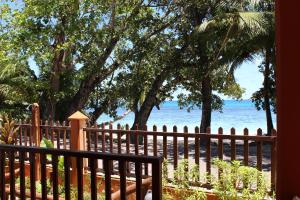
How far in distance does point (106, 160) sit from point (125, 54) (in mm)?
14647

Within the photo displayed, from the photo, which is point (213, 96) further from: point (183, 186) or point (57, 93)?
point (183, 186)

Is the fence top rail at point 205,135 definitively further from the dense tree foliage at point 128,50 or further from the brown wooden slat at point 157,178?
the dense tree foliage at point 128,50

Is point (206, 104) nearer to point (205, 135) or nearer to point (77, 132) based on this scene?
point (77, 132)

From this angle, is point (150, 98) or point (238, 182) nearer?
point (238, 182)

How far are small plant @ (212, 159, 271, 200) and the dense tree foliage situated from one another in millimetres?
8134

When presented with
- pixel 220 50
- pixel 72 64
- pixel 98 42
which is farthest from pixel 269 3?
pixel 72 64

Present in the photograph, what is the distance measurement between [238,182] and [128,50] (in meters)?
12.9

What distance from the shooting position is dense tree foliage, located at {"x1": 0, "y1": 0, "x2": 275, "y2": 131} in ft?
46.9

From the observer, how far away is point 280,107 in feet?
9.10

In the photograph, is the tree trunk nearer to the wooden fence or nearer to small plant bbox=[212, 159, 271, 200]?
the wooden fence

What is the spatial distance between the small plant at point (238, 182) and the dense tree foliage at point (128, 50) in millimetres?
8134

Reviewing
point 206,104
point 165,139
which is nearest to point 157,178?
point 165,139

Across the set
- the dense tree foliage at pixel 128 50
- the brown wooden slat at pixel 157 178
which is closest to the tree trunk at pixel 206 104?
the dense tree foliage at pixel 128 50

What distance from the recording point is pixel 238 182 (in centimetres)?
521
